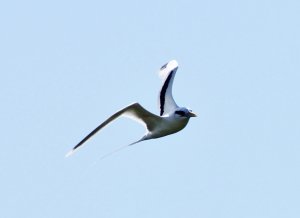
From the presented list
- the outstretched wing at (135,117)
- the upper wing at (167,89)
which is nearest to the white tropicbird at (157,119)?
the outstretched wing at (135,117)

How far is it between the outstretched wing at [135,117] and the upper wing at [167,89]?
5.79 feet

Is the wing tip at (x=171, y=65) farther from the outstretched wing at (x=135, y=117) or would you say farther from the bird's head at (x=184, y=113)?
the outstretched wing at (x=135, y=117)

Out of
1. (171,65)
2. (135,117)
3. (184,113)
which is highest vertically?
(171,65)

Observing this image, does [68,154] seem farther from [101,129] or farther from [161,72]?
[161,72]

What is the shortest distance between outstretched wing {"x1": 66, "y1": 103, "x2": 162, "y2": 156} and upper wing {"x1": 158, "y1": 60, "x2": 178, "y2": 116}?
1764mm

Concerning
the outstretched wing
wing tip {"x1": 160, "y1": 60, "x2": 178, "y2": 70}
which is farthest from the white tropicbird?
wing tip {"x1": 160, "y1": 60, "x2": 178, "y2": 70}

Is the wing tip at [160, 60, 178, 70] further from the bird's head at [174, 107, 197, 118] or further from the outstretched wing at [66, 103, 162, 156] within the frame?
the outstretched wing at [66, 103, 162, 156]

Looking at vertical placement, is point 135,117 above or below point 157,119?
above

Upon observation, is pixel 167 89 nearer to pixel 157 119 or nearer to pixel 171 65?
pixel 171 65

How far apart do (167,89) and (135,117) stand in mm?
4289

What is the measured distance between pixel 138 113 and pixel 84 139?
243 cm

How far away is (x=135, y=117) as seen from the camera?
27.0 m

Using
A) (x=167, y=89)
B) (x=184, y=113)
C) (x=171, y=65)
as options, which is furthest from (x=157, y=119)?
(x=171, y=65)

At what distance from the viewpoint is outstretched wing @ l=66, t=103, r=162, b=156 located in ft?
81.5
